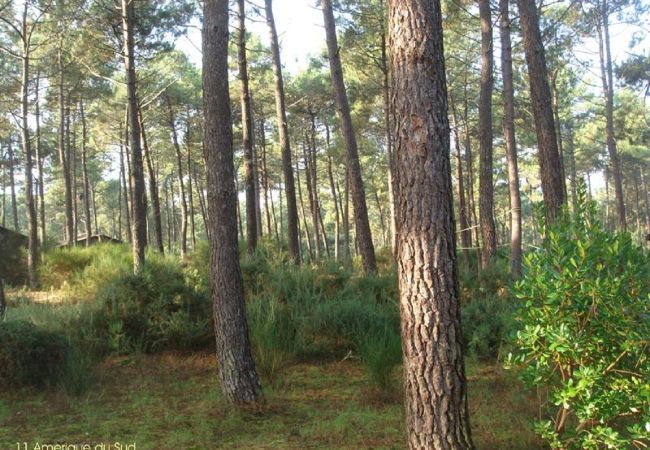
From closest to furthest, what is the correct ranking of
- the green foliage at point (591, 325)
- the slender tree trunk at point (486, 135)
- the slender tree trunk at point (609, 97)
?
the green foliage at point (591, 325) → the slender tree trunk at point (486, 135) → the slender tree trunk at point (609, 97)

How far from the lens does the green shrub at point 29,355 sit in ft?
20.4

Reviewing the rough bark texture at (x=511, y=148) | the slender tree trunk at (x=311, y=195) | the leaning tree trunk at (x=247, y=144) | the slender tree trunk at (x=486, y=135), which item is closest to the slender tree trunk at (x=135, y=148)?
the leaning tree trunk at (x=247, y=144)

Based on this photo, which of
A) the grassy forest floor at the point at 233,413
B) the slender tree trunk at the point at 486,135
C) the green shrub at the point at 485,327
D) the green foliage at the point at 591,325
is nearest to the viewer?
the green foliage at the point at 591,325

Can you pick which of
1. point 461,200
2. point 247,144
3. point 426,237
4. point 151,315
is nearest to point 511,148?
point 247,144

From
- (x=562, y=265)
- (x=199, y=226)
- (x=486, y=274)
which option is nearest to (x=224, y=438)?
(x=562, y=265)

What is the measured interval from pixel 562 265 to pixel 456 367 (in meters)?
1.04

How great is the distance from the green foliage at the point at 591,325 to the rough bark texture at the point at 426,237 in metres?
0.67

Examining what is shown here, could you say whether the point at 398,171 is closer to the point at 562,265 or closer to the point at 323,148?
the point at 562,265

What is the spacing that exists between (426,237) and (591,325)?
4.20 ft

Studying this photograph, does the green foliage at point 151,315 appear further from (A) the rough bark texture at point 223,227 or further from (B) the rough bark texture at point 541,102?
(B) the rough bark texture at point 541,102

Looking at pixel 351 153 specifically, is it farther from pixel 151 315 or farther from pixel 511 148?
pixel 151 315

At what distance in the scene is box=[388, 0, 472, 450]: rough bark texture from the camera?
10.9 ft

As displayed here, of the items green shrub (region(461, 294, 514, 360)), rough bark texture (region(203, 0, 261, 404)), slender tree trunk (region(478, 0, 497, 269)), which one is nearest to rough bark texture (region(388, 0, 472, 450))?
rough bark texture (region(203, 0, 261, 404))

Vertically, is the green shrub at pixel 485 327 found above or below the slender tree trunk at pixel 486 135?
below
